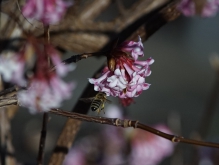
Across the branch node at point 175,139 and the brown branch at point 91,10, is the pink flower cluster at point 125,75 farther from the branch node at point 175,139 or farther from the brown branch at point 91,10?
the brown branch at point 91,10

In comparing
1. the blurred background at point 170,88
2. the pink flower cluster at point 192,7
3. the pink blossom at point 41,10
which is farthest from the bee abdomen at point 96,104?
the blurred background at point 170,88

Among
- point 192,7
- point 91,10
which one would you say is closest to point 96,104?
point 192,7

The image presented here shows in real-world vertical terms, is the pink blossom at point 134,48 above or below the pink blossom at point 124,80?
above

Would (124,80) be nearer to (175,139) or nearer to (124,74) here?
(124,74)

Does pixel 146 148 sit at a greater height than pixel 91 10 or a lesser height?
lesser

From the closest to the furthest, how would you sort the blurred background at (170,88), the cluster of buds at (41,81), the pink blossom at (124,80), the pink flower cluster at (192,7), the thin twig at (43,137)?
the cluster of buds at (41,81) < the pink blossom at (124,80) < the thin twig at (43,137) < the pink flower cluster at (192,7) < the blurred background at (170,88)

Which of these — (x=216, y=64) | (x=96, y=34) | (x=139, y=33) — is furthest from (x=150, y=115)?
(x=139, y=33)

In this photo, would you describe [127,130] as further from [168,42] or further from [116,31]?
[168,42]
